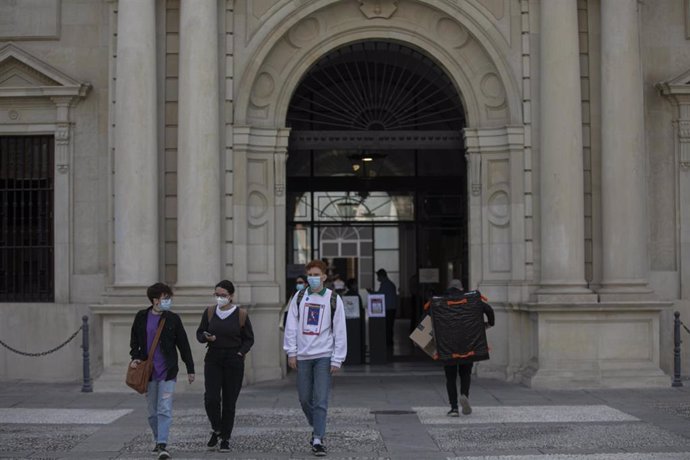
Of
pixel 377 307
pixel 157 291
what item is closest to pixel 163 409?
pixel 157 291

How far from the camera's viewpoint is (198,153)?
17.5m

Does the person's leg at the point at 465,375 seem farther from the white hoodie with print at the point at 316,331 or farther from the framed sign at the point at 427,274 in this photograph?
the framed sign at the point at 427,274

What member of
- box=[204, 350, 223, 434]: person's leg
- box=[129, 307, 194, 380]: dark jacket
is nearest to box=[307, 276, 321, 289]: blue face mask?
box=[204, 350, 223, 434]: person's leg

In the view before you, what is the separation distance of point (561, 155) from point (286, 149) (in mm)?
4604

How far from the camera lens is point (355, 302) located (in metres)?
21.2

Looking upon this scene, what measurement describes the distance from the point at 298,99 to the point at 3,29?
18.4ft

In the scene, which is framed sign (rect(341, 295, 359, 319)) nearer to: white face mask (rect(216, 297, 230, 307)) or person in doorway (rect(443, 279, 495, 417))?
person in doorway (rect(443, 279, 495, 417))

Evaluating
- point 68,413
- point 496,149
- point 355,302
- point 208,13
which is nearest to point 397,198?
point 355,302

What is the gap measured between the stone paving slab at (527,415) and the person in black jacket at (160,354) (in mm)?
3631

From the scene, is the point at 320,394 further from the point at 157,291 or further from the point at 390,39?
the point at 390,39

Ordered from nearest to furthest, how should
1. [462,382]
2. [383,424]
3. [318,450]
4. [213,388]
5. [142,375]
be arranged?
[142,375] < [318,450] < [213,388] < [383,424] < [462,382]

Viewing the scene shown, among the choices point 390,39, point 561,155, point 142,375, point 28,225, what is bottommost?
point 142,375

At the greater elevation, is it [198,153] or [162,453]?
[198,153]

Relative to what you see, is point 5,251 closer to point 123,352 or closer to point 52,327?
point 52,327
